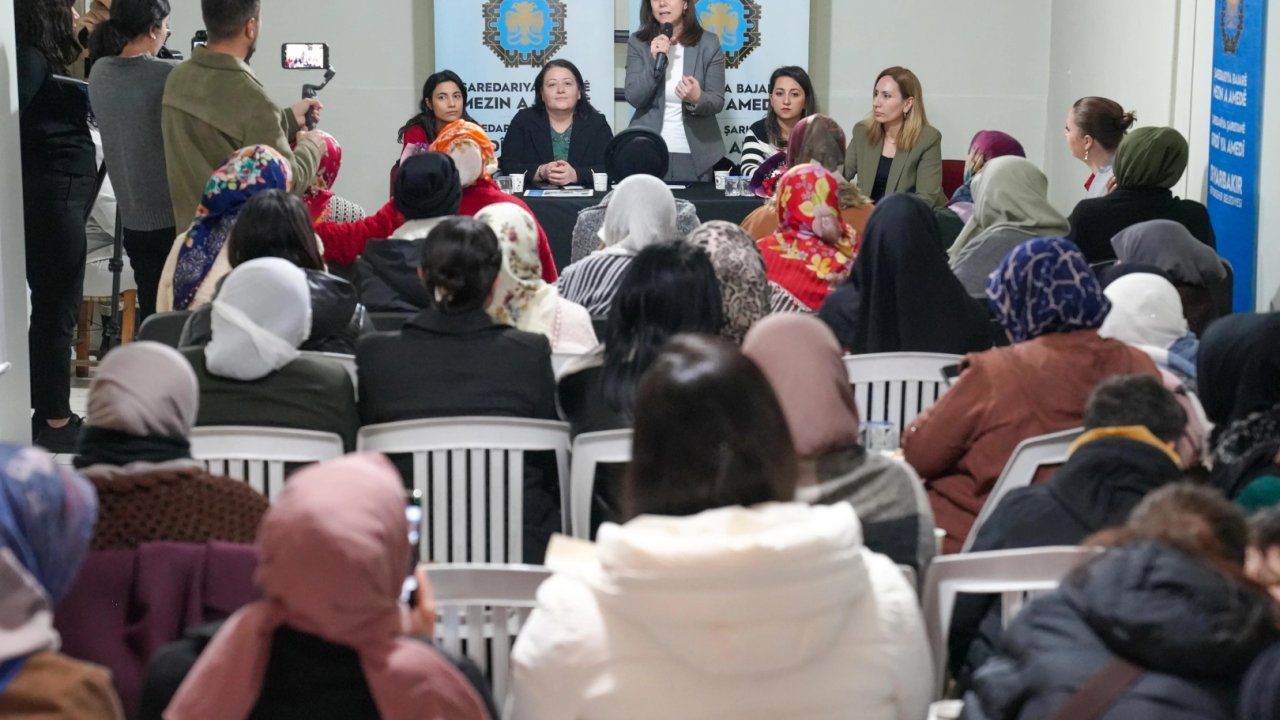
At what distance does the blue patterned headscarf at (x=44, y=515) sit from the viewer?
5.73 ft

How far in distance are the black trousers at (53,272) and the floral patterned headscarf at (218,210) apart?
1.19 m

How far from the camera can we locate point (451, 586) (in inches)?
86.8

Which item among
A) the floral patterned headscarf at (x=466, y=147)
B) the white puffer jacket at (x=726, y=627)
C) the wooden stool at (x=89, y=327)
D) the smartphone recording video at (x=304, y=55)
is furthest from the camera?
the wooden stool at (x=89, y=327)

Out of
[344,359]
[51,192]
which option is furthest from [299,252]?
[51,192]

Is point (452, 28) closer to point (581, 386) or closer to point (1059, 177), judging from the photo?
point (1059, 177)

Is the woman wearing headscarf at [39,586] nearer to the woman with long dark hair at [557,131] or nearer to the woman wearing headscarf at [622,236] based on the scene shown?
the woman wearing headscarf at [622,236]

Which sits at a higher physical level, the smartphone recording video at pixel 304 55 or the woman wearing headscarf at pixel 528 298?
the smartphone recording video at pixel 304 55

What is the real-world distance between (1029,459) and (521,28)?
6907mm

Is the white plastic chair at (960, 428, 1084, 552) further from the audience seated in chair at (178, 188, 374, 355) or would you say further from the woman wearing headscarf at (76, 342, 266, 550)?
the audience seated in chair at (178, 188, 374, 355)

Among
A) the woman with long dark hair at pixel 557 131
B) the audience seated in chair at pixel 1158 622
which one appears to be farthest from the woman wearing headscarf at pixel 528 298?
the woman with long dark hair at pixel 557 131

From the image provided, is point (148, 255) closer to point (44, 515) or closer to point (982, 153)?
point (982, 153)

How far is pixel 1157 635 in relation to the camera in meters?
1.66

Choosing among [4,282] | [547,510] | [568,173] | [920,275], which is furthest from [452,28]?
[547,510]

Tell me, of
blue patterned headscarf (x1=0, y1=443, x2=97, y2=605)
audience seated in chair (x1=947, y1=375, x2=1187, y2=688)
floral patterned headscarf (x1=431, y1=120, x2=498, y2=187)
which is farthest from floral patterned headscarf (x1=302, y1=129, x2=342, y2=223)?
blue patterned headscarf (x1=0, y1=443, x2=97, y2=605)
